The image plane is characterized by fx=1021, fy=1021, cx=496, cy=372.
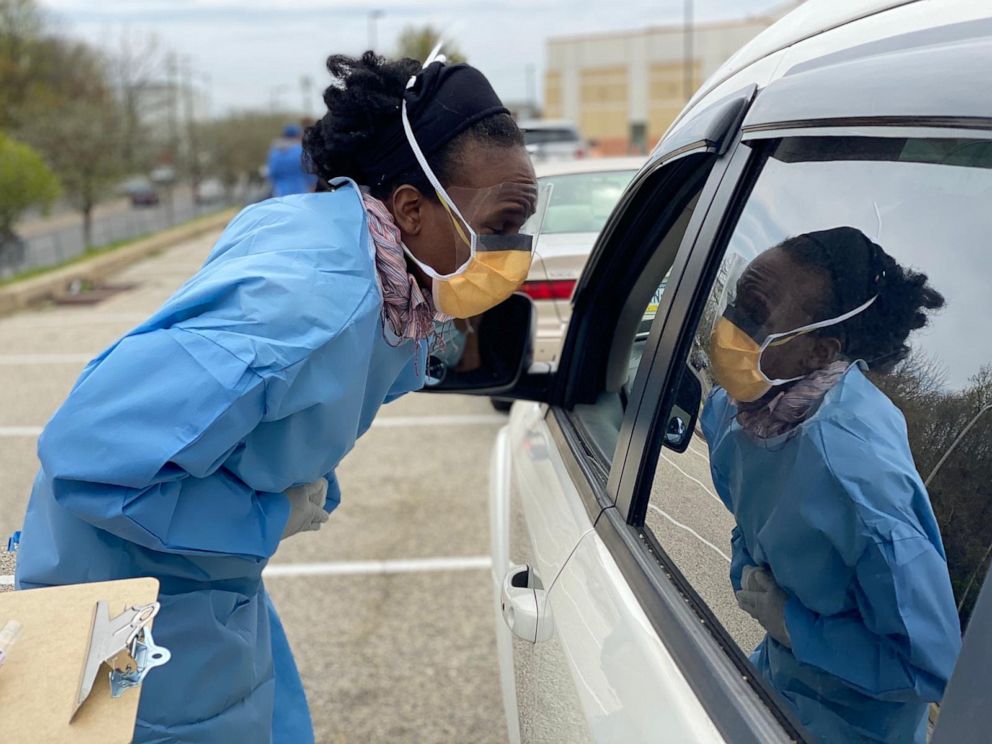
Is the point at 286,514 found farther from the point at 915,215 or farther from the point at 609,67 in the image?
the point at 609,67

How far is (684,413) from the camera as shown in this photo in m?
1.45

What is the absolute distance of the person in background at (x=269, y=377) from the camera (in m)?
1.36

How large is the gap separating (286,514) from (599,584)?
1.57 feet

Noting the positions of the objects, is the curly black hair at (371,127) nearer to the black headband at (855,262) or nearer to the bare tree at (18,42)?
the black headband at (855,262)

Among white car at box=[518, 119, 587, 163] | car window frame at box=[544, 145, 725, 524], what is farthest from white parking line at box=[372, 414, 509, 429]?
white car at box=[518, 119, 587, 163]

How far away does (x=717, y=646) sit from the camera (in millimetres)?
1173

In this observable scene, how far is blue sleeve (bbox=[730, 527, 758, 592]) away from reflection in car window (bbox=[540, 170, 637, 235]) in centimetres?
108

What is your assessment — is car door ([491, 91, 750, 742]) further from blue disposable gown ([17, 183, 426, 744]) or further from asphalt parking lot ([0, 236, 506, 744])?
asphalt parking lot ([0, 236, 506, 744])

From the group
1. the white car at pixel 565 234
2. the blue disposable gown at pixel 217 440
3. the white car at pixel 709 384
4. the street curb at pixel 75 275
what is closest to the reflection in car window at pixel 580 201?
the white car at pixel 565 234

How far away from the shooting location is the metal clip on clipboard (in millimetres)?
1162

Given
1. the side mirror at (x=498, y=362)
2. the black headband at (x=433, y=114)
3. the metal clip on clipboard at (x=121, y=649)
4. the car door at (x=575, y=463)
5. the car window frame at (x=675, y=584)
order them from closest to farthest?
1. the car window frame at (x=675, y=584)
2. the metal clip on clipboard at (x=121, y=649)
3. the car door at (x=575, y=463)
4. the black headband at (x=433, y=114)
5. the side mirror at (x=498, y=362)

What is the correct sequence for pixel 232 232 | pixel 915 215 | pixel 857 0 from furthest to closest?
1. pixel 232 232
2. pixel 857 0
3. pixel 915 215

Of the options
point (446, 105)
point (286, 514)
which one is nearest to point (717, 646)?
point (286, 514)

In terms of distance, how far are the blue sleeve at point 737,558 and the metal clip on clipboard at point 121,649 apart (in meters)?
0.69
